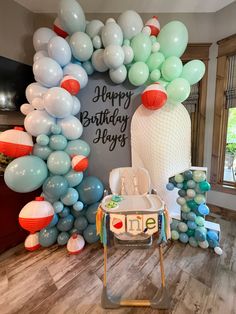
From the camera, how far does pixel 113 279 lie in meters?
1.39

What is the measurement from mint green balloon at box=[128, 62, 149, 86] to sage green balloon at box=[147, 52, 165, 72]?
0.07m

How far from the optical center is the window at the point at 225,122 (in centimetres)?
222

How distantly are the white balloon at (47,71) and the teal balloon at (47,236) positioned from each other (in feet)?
4.58

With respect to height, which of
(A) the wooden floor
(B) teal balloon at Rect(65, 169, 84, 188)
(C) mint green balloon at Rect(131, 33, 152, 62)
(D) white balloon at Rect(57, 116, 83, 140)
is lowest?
(A) the wooden floor

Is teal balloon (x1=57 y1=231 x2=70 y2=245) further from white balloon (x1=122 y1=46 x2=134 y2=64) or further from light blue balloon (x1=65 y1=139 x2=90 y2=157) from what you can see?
white balloon (x1=122 y1=46 x2=134 y2=64)

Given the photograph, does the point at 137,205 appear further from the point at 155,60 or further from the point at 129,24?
A: the point at 129,24

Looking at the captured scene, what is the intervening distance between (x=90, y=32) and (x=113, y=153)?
3.86 feet

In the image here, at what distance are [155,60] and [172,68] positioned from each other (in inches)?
7.1

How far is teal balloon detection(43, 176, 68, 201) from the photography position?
1.47m

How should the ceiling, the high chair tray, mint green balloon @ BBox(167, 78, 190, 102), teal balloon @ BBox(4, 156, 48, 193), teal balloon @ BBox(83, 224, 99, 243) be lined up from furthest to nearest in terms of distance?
the ceiling
teal balloon @ BBox(83, 224, 99, 243)
mint green balloon @ BBox(167, 78, 190, 102)
teal balloon @ BBox(4, 156, 48, 193)
the high chair tray

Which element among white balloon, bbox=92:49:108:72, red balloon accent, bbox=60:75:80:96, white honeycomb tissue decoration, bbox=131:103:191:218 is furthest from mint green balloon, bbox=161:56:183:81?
red balloon accent, bbox=60:75:80:96

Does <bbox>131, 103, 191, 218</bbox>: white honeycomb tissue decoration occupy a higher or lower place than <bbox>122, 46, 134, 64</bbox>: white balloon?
lower

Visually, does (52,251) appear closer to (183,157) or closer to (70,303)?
(70,303)

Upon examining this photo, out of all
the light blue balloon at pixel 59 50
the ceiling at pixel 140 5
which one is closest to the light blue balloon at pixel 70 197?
the light blue balloon at pixel 59 50
